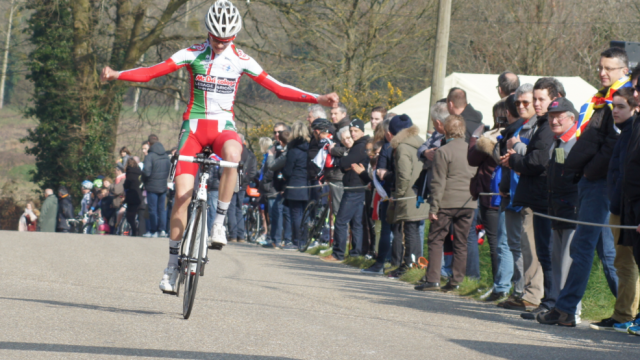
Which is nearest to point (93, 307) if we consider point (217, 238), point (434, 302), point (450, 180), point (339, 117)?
point (217, 238)

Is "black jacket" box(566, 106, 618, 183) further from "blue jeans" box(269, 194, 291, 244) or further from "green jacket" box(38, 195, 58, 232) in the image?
"green jacket" box(38, 195, 58, 232)

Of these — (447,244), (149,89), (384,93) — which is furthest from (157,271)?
(384,93)

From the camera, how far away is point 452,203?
10.6 metres

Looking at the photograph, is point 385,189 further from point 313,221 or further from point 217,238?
point 217,238

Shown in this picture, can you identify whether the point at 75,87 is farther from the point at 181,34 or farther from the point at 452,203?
the point at 452,203

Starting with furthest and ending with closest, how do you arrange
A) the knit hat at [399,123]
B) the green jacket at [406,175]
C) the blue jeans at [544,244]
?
the knit hat at [399,123] < the green jacket at [406,175] < the blue jeans at [544,244]

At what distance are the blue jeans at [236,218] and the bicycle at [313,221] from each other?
289 centimetres

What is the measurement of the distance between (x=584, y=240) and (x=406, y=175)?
173 inches

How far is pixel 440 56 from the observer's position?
18.5m

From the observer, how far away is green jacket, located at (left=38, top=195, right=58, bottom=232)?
24.9 meters

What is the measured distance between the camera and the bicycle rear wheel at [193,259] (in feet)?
23.7

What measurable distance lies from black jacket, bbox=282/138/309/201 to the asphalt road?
502cm

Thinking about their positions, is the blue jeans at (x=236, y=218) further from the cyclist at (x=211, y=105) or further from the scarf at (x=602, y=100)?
the scarf at (x=602, y=100)

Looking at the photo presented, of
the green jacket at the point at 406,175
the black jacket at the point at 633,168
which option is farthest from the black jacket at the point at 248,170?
the black jacket at the point at 633,168
